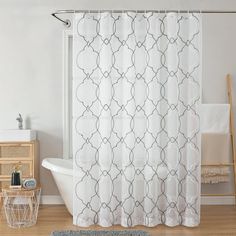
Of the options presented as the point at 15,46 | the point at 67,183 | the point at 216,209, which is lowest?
the point at 216,209

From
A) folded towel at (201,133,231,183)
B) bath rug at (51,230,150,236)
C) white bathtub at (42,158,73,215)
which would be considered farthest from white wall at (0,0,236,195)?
bath rug at (51,230,150,236)

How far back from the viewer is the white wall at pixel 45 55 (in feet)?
17.7

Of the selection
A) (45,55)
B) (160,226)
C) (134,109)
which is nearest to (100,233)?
(160,226)

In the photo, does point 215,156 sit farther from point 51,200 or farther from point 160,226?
point 51,200

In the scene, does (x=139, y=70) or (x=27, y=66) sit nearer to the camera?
(x=139, y=70)

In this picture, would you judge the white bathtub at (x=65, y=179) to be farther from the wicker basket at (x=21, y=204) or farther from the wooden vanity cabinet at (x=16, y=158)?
the wooden vanity cabinet at (x=16, y=158)

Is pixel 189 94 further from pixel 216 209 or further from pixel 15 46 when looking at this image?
pixel 15 46

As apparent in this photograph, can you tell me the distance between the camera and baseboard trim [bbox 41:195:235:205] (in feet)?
17.8

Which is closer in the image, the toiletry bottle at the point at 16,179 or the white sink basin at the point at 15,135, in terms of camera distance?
the toiletry bottle at the point at 16,179

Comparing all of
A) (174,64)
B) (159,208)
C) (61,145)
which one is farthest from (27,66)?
(159,208)

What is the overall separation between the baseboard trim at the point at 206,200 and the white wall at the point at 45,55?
89 millimetres

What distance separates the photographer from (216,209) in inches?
203

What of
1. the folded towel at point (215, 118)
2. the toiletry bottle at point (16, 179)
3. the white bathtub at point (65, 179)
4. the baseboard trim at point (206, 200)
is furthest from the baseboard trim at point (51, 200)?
the folded towel at point (215, 118)

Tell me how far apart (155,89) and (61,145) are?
1.83 metres
